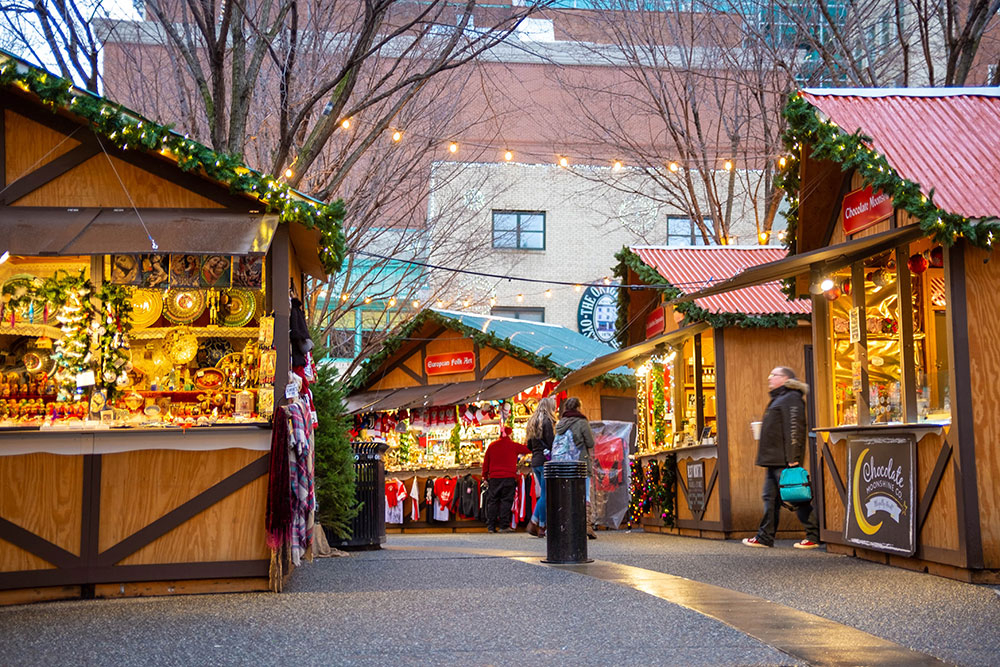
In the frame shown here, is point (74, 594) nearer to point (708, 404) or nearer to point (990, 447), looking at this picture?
point (990, 447)

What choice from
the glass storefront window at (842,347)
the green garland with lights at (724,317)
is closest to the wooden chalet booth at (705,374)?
the green garland with lights at (724,317)

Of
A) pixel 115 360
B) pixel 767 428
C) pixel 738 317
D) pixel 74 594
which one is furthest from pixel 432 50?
pixel 74 594

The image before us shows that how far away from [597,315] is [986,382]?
25.1 meters

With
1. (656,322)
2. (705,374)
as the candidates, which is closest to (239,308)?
(705,374)

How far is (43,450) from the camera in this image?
9.39 metres

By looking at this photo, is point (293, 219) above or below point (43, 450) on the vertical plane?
above

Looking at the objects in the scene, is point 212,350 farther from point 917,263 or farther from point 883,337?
point 917,263

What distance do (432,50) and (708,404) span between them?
7.29 m

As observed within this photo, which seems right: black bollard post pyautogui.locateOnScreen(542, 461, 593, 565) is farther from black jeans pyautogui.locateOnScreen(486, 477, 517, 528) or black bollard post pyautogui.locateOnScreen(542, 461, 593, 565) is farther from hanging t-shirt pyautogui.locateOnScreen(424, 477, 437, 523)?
hanging t-shirt pyautogui.locateOnScreen(424, 477, 437, 523)

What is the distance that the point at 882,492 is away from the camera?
35.4 ft

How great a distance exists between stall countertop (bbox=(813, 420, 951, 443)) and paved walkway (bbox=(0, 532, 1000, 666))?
1221mm

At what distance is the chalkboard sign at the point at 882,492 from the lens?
10.2 m

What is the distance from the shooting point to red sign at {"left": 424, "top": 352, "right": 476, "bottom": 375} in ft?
79.4

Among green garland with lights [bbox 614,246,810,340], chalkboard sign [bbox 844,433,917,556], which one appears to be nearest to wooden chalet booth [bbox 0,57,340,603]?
chalkboard sign [bbox 844,433,917,556]
